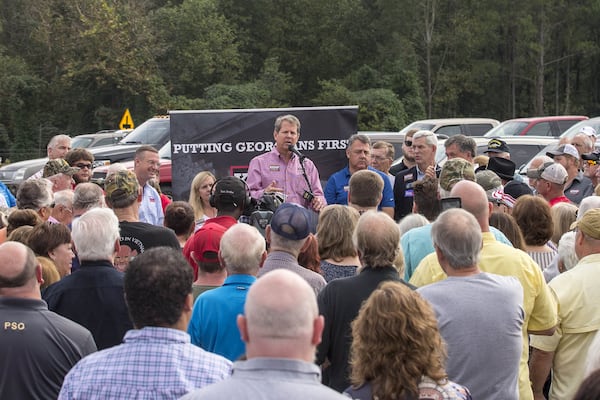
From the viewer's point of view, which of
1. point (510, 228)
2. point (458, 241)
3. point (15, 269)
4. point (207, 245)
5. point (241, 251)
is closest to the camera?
point (15, 269)

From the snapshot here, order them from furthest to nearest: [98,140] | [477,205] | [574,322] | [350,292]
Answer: [98,140]
[477,205]
[574,322]
[350,292]

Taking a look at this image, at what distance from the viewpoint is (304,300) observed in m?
2.95

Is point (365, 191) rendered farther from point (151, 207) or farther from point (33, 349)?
point (33, 349)

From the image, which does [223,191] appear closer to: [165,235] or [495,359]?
[165,235]

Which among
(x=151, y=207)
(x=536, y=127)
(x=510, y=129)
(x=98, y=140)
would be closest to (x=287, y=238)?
(x=151, y=207)

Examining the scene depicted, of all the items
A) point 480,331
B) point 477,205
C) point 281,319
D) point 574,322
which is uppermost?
point 281,319

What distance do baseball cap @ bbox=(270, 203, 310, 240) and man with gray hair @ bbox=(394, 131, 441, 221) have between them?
400 centimetres

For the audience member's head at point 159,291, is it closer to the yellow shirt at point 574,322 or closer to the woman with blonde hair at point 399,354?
the woman with blonde hair at point 399,354

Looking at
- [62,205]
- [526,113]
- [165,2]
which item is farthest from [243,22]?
[62,205]

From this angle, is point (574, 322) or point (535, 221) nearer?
point (574, 322)

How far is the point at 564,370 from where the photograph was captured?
5.59 metres

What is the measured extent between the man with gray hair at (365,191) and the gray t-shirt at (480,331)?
2478mm

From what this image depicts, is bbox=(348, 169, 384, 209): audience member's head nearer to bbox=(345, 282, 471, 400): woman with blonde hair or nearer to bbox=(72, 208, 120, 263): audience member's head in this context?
bbox=(72, 208, 120, 263): audience member's head

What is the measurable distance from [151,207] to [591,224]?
471 cm
